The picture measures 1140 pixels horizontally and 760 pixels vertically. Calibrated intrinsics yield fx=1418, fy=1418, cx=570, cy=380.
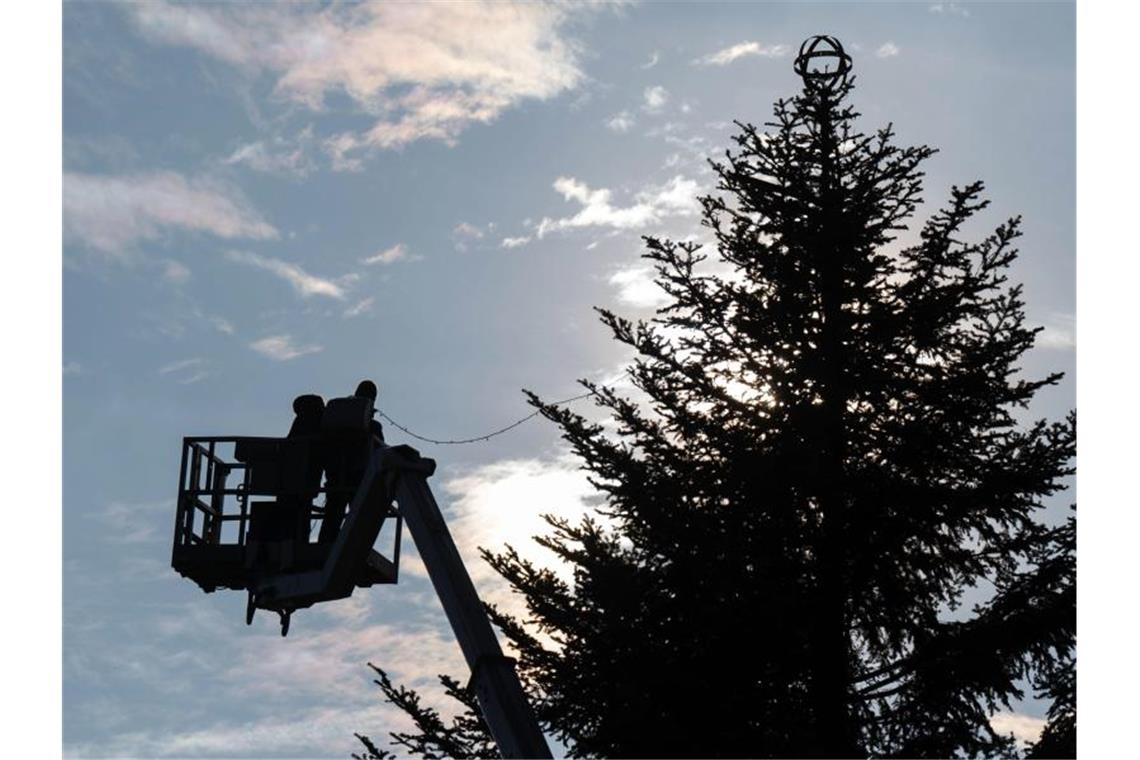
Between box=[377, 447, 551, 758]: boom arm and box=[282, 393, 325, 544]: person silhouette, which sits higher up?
box=[282, 393, 325, 544]: person silhouette

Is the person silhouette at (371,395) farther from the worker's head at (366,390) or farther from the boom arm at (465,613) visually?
the boom arm at (465,613)

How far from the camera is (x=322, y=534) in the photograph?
586 inches

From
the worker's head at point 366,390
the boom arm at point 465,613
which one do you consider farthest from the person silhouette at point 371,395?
the boom arm at point 465,613

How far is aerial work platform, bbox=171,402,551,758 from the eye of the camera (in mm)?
11539

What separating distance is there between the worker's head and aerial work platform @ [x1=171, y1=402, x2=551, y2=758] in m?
0.47

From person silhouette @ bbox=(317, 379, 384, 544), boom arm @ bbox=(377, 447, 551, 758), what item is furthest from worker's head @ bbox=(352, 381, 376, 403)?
boom arm @ bbox=(377, 447, 551, 758)

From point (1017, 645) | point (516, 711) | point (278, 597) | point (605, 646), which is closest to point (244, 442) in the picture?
point (278, 597)

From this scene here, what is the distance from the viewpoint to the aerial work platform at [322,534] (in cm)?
1154

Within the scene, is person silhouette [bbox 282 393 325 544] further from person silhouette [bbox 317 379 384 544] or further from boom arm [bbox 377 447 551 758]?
boom arm [bbox 377 447 551 758]

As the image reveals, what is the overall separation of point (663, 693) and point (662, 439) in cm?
360

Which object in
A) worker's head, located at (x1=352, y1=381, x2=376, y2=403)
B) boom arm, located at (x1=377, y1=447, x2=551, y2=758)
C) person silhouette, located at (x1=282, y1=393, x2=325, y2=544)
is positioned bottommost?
boom arm, located at (x1=377, y1=447, x2=551, y2=758)

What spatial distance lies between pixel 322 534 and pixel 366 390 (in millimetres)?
1590

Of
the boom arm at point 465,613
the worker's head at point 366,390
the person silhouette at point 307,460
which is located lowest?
the boom arm at point 465,613

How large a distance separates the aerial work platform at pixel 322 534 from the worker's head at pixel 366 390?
47 centimetres
